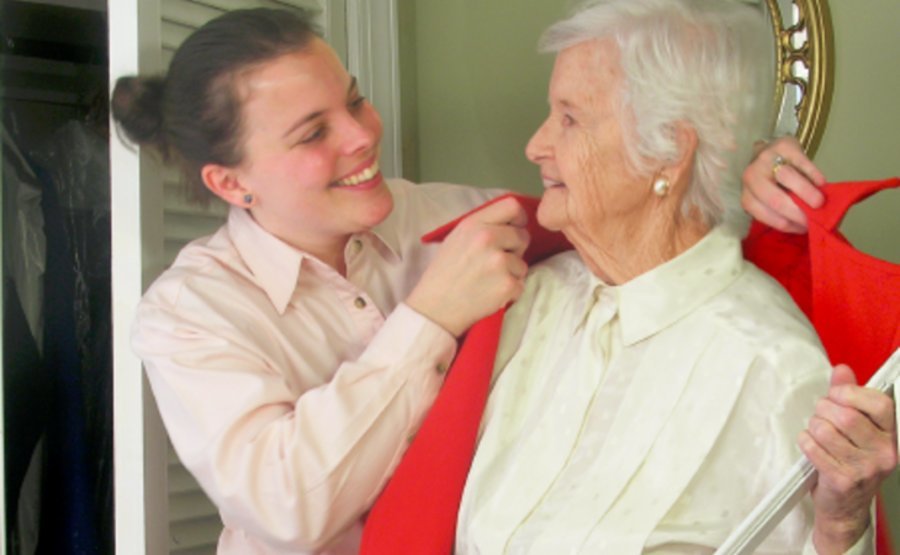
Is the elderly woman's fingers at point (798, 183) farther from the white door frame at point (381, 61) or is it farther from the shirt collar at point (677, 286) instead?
the white door frame at point (381, 61)

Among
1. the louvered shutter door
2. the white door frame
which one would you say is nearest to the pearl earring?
the louvered shutter door

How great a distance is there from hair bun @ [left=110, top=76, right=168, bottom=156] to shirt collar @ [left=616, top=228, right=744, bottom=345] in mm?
607

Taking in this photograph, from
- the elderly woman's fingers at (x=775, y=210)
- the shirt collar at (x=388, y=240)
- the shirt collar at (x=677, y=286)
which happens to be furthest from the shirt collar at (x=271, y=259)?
the elderly woman's fingers at (x=775, y=210)

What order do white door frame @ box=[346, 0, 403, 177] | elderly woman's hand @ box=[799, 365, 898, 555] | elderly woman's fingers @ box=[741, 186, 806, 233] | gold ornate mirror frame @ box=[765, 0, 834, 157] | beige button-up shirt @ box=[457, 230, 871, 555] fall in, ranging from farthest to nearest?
white door frame @ box=[346, 0, 403, 177], gold ornate mirror frame @ box=[765, 0, 834, 157], elderly woman's fingers @ box=[741, 186, 806, 233], beige button-up shirt @ box=[457, 230, 871, 555], elderly woman's hand @ box=[799, 365, 898, 555]

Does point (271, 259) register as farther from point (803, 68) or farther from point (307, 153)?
point (803, 68)

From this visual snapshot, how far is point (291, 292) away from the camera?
4.18ft

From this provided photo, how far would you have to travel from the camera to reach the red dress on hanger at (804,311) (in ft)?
3.48

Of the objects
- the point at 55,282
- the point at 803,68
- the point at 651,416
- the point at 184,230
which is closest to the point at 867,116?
the point at 803,68

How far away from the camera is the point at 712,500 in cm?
103

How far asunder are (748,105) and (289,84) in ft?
1.62

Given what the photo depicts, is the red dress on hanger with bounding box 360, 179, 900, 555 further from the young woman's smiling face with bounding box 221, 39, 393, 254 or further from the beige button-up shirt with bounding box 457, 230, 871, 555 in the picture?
the young woman's smiling face with bounding box 221, 39, 393, 254

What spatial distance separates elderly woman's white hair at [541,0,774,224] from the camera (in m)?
1.11

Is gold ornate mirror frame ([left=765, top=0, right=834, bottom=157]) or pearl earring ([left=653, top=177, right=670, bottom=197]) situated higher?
gold ornate mirror frame ([left=765, top=0, right=834, bottom=157])

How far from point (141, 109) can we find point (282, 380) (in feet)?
1.36
